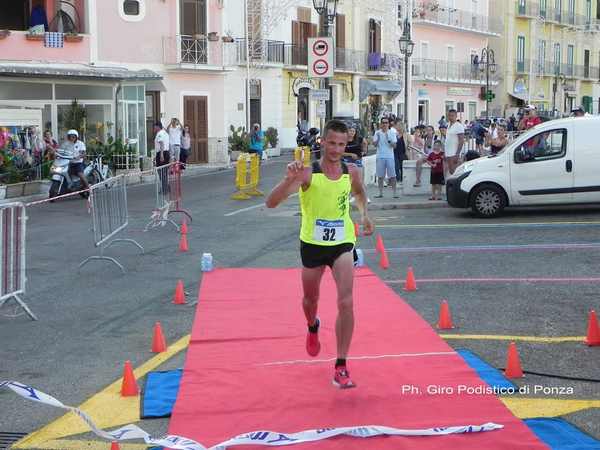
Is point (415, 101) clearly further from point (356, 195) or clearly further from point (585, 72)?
point (356, 195)

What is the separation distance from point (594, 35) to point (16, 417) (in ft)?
256

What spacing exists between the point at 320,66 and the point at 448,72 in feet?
142

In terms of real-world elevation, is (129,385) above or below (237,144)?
below

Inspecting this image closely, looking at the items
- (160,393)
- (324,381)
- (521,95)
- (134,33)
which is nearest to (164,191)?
(160,393)

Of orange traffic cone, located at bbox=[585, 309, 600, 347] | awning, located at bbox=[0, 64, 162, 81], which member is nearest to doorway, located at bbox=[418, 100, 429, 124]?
awning, located at bbox=[0, 64, 162, 81]

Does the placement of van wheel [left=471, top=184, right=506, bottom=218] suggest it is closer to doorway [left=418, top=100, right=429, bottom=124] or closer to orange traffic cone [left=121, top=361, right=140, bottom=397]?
orange traffic cone [left=121, top=361, right=140, bottom=397]

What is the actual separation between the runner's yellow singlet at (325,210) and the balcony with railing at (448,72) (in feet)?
168

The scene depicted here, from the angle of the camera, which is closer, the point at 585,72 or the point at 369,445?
the point at 369,445

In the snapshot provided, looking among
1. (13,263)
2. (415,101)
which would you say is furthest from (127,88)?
(415,101)

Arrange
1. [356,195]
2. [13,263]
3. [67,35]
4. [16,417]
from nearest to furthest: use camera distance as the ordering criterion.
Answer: [16,417] < [356,195] < [13,263] < [67,35]

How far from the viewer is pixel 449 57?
61375 mm

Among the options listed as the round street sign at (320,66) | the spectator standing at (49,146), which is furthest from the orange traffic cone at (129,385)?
the spectator standing at (49,146)

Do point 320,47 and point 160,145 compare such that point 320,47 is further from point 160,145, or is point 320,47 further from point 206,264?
point 160,145

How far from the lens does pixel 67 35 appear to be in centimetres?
2897
